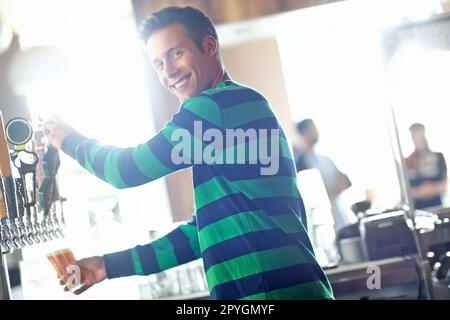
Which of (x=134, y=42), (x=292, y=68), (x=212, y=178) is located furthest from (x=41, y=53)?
(x=212, y=178)

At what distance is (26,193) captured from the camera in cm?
129

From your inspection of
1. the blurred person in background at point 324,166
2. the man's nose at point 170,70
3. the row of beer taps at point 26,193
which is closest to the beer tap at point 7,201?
the row of beer taps at point 26,193

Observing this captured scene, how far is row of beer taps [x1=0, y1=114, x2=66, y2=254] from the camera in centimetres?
126

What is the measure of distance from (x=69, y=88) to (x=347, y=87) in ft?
3.40

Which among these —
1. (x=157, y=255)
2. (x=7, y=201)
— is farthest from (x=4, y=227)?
(x=157, y=255)

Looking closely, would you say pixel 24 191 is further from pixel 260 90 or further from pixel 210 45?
pixel 260 90

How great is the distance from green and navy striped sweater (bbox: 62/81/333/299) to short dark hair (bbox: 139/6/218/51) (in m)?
0.23

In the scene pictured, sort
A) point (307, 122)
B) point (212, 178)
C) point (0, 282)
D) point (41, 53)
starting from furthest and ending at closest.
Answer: point (307, 122)
point (41, 53)
point (0, 282)
point (212, 178)

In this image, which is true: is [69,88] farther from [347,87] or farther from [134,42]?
[347,87]

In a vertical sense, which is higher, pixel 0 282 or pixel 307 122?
pixel 307 122

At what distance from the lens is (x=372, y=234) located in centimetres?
213

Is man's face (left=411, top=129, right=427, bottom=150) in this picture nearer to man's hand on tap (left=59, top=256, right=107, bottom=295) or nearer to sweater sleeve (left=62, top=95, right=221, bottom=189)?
sweater sleeve (left=62, top=95, right=221, bottom=189)

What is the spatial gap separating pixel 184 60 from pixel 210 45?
0.21 feet

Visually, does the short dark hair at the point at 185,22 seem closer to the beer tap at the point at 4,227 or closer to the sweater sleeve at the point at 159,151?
the sweater sleeve at the point at 159,151
